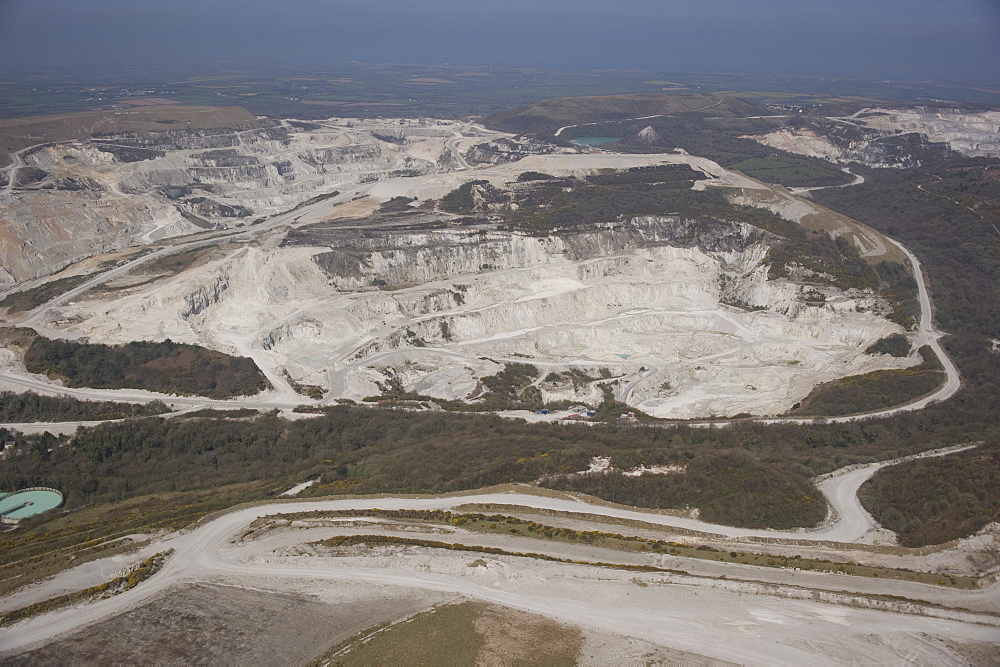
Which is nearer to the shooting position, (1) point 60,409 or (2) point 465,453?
(2) point 465,453

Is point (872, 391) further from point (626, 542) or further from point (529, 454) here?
point (626, 542)

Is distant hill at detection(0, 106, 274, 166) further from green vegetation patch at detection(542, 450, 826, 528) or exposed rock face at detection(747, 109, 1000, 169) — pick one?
exposed rock face at detection(747, 109, 1000, 169)

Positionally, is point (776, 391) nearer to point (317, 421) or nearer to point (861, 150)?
point (317, 421)

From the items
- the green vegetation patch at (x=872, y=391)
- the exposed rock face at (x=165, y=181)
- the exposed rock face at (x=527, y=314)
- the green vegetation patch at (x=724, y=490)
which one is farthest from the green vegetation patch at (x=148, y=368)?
the green vegetation patch at (x=872, y=391)

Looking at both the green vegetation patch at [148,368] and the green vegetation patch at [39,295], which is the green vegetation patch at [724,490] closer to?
the green vegetation patch at [148,368]

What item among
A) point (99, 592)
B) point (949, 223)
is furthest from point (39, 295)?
point (949, 223)

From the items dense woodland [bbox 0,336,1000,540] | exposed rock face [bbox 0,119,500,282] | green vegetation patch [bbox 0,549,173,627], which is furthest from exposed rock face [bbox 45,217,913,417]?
exposed rock face [bbox 0,119,500,282]
